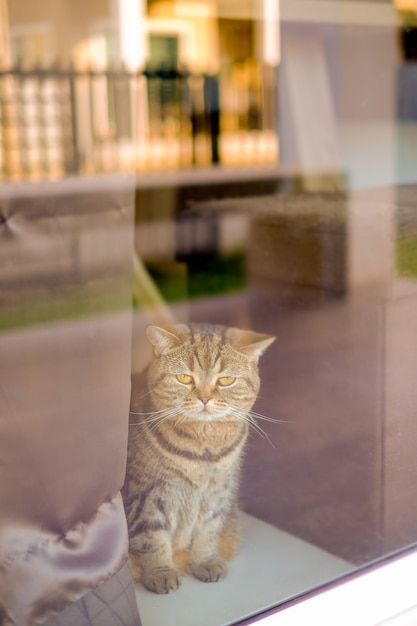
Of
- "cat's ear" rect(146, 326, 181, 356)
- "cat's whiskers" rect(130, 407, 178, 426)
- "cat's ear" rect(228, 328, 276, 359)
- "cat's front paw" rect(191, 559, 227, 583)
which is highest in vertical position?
"cat's ear" rect(146, 326, 181, 356)

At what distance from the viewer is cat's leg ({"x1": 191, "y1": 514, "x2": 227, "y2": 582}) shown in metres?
1.02

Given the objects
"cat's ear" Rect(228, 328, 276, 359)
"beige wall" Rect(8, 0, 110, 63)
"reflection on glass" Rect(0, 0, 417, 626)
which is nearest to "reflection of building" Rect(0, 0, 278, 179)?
"beige wall" Rect(8, 0, 110, 63)

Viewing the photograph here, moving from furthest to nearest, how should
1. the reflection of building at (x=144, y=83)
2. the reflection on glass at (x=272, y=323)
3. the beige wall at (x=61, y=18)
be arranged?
the beige wall at (x=61, y=18) < the reflection of building at (x=144, y=83) < the reflection on glass at (x=272, y=323)

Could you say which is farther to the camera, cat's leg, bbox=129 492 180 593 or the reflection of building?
the reflection of building

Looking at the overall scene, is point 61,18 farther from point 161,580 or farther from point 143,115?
point 161,580

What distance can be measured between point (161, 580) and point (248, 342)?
341mm

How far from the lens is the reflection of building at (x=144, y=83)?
17.9ft

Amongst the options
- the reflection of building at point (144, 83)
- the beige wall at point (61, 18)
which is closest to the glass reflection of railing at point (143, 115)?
the reflection of building at point (144, 83)

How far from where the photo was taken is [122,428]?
90 cm

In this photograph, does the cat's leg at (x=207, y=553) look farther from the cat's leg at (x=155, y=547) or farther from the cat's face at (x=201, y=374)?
the cat's face at (x=201, y=374)

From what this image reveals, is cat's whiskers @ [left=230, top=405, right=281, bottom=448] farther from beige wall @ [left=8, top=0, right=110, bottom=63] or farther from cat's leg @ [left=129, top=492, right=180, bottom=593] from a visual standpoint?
beige wall @ [left=8, top=0, right=110, bottom=63]

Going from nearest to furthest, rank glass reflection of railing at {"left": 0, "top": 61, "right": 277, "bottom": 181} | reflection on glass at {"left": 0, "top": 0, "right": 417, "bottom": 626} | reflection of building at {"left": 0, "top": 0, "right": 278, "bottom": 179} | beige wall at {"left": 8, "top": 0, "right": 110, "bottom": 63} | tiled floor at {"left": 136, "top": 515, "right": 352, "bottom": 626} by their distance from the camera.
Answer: reflection on glass at {"left": 0, "top": 0, "right": 417, "bottom": 626} → tiled floor at {"left": 136, "top": 515, "right": 352, "bottom": 626} → glass reflection of railing at {"left": 0, "top": 61, "right": 277, "bottom": 181} → reflection of building at {"left": 0, "top": 0, "right": 278, "bottom": 179} → beige wall at {"left": 8, "top": 0, "right": 110, "bottom": 63}

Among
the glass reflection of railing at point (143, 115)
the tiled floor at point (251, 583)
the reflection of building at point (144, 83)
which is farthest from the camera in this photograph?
the reflection of building at point (144, 83)

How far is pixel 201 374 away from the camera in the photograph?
0.98 m
